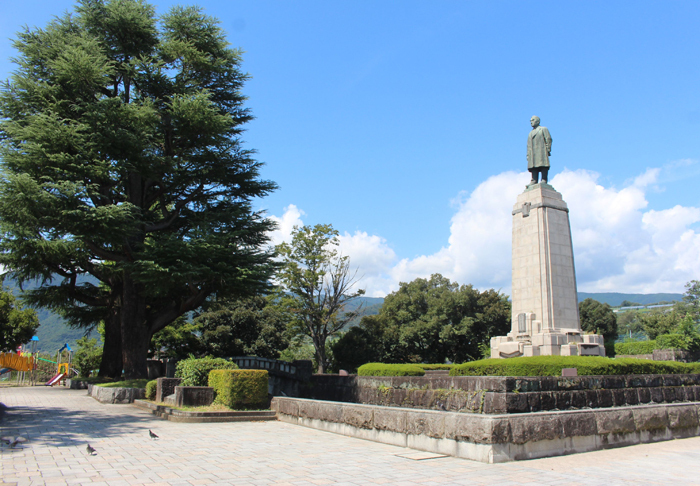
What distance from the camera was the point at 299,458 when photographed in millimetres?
7355

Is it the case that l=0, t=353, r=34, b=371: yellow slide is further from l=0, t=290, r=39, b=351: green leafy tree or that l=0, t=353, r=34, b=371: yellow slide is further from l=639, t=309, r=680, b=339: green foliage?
l=639, t=309, r=680, b=339: green foliage

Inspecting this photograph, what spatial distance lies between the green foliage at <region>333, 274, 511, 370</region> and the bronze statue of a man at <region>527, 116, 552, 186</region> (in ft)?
64.7

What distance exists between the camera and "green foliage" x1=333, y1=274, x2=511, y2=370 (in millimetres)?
38906

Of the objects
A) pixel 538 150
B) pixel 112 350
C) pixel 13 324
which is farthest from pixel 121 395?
pixel 13 324

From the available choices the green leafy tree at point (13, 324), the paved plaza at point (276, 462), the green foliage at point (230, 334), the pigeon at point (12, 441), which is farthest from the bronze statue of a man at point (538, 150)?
the green leafy tree at point (13, 324)

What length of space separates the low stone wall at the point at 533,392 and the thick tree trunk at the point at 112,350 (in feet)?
49.2

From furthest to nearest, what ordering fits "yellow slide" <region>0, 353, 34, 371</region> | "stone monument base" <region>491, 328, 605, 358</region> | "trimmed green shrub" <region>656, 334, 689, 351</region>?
"trimmed green shrub" <region>656, 334, 689, 351</region> → "yellow slide" <region>0, 353, 34, 371</region> → "stone monument base" <region>491, 328, 605, 358</region>

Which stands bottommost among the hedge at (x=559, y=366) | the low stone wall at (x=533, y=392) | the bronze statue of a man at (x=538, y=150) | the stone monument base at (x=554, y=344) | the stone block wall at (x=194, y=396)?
the stone block wall at (x=194, y=396)

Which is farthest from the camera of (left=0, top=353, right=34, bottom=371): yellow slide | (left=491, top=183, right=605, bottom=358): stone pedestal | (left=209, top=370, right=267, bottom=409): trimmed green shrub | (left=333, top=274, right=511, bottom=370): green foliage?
(left=333, top=274, right=511, bottom=370): green foliage

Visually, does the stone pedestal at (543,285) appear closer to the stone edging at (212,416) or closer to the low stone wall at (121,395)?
the stone edging at (212,416)

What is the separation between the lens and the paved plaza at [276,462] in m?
5.91

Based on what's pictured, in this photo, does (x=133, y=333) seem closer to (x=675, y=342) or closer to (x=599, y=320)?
(x=675, y=342)

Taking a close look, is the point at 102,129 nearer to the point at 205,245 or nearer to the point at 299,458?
the point at 205,245

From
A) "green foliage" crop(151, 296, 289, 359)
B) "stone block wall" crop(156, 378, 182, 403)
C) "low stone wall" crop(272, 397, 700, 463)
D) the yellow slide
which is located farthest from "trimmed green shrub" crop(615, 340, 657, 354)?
the yellow slide
